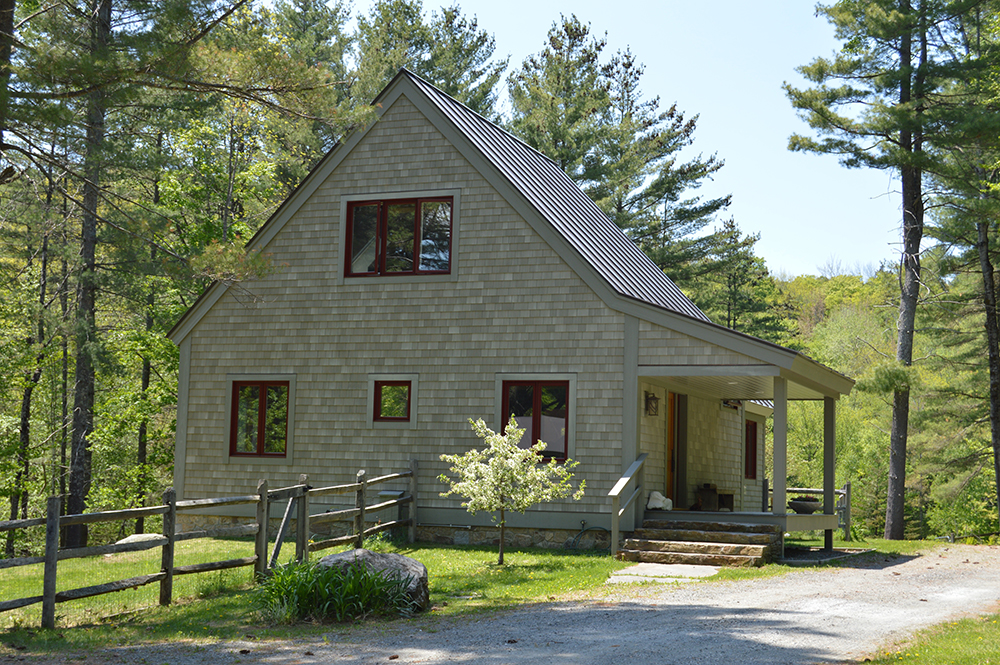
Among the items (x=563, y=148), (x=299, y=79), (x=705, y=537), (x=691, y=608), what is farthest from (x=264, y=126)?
(x=691, y=608)

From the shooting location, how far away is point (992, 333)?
22.7 m

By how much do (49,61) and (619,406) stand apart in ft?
29.4

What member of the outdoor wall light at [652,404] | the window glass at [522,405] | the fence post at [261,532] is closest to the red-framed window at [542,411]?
the window glass at [522,405]

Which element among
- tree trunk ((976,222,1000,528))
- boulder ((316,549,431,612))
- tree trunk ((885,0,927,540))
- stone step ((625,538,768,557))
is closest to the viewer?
boulder ((316,549,431,612))

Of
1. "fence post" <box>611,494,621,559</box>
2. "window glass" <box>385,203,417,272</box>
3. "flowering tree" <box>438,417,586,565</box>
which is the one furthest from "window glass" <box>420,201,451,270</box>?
"fence post" <box>611,494,621,559</box>

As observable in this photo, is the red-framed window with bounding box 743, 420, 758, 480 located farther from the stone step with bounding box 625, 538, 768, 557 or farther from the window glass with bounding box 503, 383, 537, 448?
the stone step with bounding box 625, 538, 768, 557

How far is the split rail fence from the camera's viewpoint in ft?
28.7

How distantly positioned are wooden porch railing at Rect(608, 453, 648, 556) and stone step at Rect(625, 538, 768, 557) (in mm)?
318

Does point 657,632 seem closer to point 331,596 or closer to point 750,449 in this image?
point 331,596

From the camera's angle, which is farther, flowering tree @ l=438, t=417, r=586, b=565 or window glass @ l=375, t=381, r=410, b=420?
window glass @ l=375, t=381, r=410, b=420

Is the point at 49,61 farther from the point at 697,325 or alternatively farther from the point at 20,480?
the point at 20,480

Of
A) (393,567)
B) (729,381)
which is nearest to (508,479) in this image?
(393,567)

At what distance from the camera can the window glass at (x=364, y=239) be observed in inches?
633

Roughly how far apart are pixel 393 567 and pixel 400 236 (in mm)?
7857
